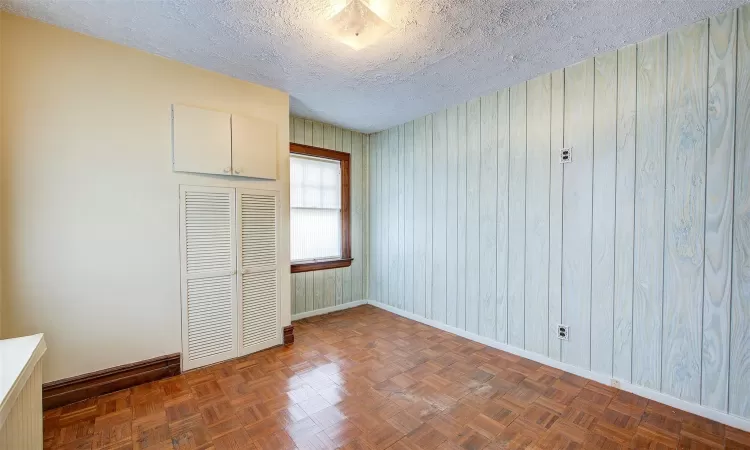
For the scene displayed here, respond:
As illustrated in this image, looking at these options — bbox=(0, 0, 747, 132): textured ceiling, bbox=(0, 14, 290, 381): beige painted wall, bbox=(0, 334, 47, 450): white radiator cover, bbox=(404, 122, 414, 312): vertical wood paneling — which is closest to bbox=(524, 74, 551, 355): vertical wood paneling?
bbox=(0, 0, 747, 132): textured ceiling

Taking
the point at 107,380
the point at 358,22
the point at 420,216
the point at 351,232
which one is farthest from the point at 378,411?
the point at 351,232

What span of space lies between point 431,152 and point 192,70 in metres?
2.47

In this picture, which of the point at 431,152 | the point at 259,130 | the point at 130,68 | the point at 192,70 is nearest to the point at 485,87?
the point at 431,152

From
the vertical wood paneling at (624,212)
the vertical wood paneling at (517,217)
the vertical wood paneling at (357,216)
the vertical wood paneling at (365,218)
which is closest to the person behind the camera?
the vertical wood paneling at (624,212)

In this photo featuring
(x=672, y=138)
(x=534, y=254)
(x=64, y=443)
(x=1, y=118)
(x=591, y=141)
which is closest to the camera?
(x=64, y=443)

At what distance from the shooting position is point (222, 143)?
8.60 ft

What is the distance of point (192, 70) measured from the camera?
2.52 m

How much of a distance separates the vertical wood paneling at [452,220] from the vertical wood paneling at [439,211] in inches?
1.3

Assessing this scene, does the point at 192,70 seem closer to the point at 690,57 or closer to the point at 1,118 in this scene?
the point at 1,118

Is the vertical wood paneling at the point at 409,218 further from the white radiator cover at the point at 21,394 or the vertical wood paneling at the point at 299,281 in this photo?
the white radiator cover at the point at 21,394

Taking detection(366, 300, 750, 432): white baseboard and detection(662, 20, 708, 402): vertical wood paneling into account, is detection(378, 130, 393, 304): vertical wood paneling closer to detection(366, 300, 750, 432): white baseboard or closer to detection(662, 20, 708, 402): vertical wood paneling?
detection(366, 300, 750, 432): white baseboard

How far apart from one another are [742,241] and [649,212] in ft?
1.50

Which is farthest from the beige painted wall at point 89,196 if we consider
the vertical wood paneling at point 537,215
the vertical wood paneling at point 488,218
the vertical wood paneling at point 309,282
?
the vertical wood paneling at point 537,215

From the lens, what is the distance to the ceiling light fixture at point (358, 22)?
5.64ft
